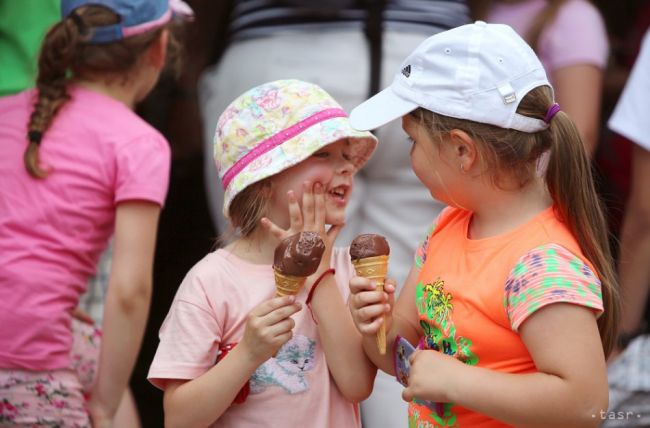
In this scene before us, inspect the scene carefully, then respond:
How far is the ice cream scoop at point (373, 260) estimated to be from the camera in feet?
8.13

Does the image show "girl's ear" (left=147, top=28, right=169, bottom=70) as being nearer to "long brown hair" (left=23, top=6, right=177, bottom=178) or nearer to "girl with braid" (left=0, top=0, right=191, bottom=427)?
"long brown hair" (left=23, top=6, right=177, bottom=178)

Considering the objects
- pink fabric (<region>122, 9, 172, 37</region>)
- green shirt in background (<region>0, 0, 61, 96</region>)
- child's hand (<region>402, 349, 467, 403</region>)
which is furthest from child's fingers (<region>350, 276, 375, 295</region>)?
green shirt in background (<region>0, 0, 61, 96</region>)

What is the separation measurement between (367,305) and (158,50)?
4.99 ft

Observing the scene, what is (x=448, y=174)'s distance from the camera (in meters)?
2.52

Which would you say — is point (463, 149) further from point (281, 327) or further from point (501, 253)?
point (281, 327)

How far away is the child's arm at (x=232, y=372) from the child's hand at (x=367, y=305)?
157 mm

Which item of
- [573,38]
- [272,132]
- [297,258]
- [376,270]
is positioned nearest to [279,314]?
[297,258]

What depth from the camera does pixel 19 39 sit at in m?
4.05

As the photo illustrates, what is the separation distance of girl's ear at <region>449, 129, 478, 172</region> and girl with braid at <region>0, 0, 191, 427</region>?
3.90 feet

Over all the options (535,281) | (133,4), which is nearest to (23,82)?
(133,4)

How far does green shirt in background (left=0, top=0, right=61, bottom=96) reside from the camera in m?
4.04

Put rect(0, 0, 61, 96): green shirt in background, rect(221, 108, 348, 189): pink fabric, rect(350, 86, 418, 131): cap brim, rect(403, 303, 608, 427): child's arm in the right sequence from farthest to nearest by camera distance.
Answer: rect(0, 0, 61, 96): green shirt in background
rect(221, 108, 348, 189): pink fabric
rect(350, 86, 418, 131): cap brim
rect(403, 303, 608, 427): child's arm

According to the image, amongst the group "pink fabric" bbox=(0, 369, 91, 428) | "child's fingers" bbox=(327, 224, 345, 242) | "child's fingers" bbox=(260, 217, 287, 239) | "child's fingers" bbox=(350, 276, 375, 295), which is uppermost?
"child's fingers" bbox=(260, 217, 287, 239)

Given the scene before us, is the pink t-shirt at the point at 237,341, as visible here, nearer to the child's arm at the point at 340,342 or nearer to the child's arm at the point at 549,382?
the child's arm at the point at 340,342
